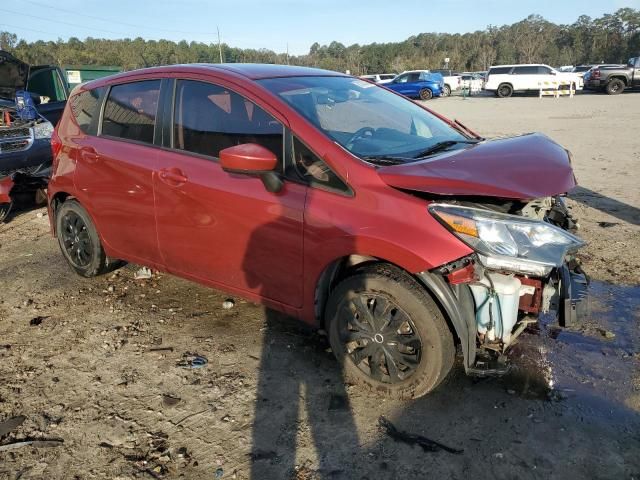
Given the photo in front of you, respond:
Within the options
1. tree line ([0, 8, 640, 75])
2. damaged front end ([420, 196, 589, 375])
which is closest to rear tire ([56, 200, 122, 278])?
damaged front end ([420, 196, 589, 375])

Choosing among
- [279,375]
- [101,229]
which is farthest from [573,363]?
[101,229]

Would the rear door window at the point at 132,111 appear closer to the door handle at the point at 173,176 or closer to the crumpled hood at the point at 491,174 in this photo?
the door handle at the point at 173,176

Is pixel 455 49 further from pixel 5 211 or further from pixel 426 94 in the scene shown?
pixel 5 211

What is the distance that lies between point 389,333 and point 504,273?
2.27 ft

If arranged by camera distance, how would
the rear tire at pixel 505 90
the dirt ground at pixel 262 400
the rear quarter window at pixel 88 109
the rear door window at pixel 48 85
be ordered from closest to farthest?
the dirt ground at pixel 262 400
the rear quarter window at pixel 88 109
the rear door window at pixel 48 85
the rear tire at pixel 505 90

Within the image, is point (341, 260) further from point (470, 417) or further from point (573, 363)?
point (573, 363)

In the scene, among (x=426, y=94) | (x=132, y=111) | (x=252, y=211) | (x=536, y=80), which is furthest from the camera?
(x=426, y=94)

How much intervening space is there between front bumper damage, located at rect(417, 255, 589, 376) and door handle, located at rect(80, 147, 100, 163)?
113 inches

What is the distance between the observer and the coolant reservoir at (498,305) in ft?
8.73

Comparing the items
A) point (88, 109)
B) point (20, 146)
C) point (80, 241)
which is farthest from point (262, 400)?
point (20, 146)

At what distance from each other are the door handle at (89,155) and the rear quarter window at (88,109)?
0.52ft

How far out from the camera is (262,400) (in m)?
2.99

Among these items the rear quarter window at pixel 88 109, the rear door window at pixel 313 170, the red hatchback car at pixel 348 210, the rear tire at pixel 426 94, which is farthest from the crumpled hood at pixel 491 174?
the rear tire at pixel 426 94

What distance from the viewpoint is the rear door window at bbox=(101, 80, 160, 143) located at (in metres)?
3.84
